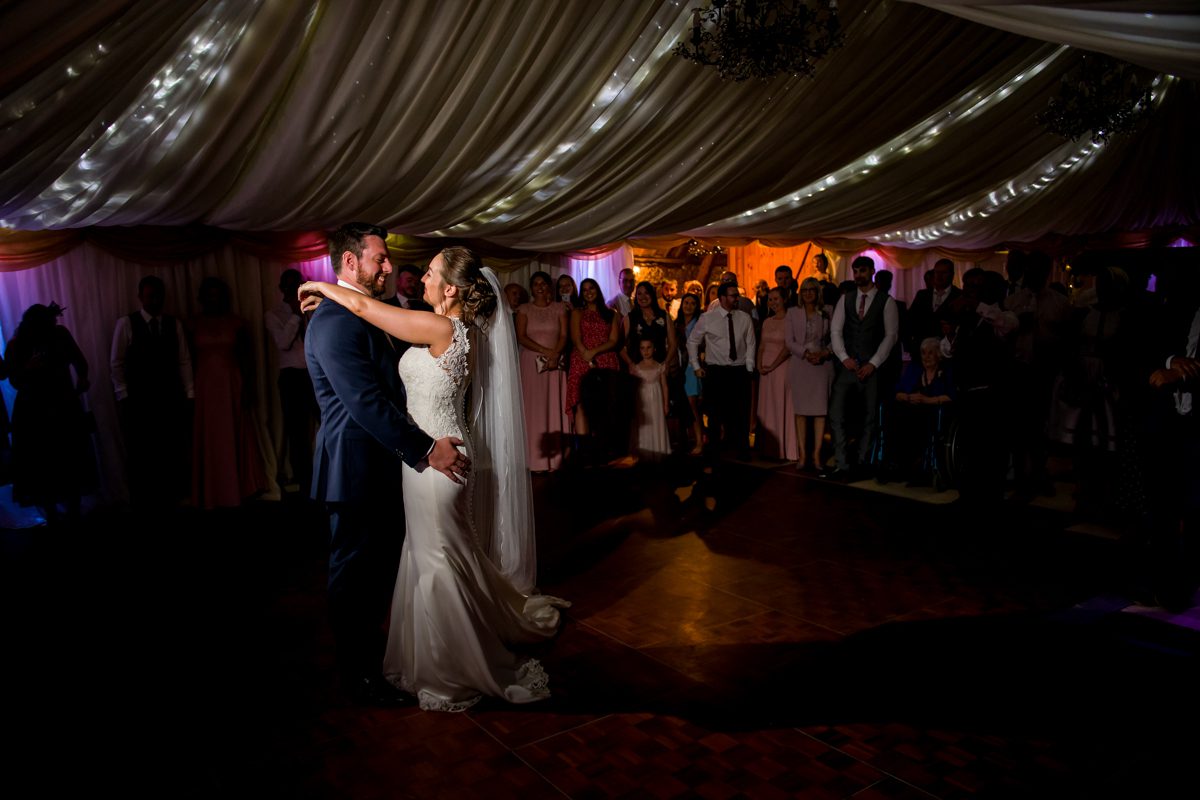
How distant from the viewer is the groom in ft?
8.29

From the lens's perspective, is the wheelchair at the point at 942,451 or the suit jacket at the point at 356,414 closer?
the suit jacket at the point at 356,414

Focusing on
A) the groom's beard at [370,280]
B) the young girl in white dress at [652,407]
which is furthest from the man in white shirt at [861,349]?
the groom's beard at [370,280]

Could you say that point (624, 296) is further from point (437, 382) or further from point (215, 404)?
point (437, 382)

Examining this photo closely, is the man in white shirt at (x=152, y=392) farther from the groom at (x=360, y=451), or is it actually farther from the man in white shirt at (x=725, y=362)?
the man in white shirt at (x=725, y=362)

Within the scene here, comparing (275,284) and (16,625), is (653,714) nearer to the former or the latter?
(16,625)

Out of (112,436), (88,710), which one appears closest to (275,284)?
(112,436)

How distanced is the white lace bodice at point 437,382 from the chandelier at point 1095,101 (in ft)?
16.4

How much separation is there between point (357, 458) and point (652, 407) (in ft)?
14.4

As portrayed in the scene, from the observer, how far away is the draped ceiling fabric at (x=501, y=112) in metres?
3.46

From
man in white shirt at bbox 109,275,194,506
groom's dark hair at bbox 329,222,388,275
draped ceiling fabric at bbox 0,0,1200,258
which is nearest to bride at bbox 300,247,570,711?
groom's dark hair at bbox 329,222,388,275

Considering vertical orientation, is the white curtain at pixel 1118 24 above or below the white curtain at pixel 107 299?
above

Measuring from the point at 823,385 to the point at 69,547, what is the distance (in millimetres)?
5384

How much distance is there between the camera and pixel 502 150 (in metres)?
5.04

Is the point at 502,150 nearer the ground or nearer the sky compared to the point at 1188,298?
nearer the sky
